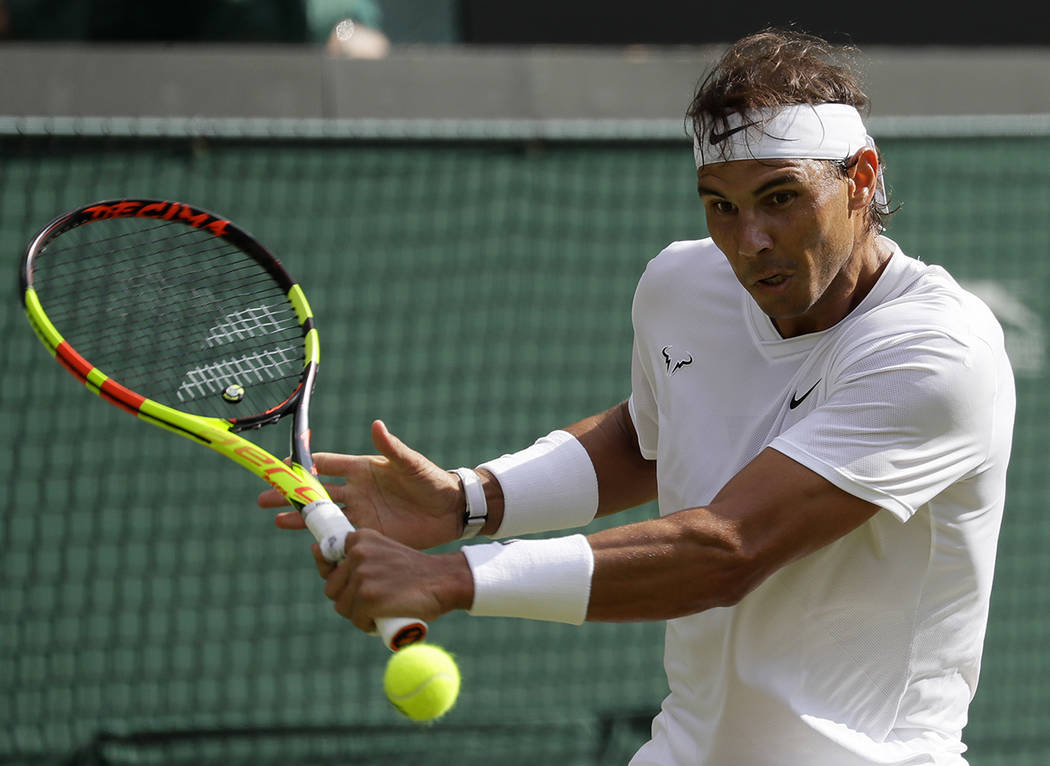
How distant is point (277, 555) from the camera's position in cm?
416

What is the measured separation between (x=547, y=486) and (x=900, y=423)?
2.17 feet

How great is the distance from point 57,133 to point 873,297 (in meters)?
2.78

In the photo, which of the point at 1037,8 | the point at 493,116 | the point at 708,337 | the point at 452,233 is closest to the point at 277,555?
the point at 452,233

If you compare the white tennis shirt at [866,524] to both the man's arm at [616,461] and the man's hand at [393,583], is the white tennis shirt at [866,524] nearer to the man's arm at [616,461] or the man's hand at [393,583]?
the man's arm at [616,461]

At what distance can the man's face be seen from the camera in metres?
1.86

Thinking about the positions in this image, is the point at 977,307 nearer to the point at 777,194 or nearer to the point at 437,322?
the point at 777,194

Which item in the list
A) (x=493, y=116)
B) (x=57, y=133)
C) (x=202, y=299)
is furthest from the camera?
(x=493, y=116)

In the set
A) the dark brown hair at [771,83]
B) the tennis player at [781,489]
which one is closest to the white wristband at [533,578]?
the tennis player at [781,489]

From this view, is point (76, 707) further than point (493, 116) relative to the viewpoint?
No

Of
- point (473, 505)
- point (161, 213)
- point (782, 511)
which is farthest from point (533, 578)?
point (161, 213)

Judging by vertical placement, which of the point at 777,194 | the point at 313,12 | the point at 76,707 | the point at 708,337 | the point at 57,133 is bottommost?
the point at 76,707

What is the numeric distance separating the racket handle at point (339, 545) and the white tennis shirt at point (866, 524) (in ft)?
1.70

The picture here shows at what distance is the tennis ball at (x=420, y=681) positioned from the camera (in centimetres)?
158

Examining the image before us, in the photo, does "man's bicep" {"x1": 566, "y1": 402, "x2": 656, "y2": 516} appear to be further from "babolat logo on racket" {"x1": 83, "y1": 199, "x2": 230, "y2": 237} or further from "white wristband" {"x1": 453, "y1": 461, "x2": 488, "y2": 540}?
"babolat logo on racket" {"x1": 83, "y1": 199, "x2": 230, "y2": 237}
